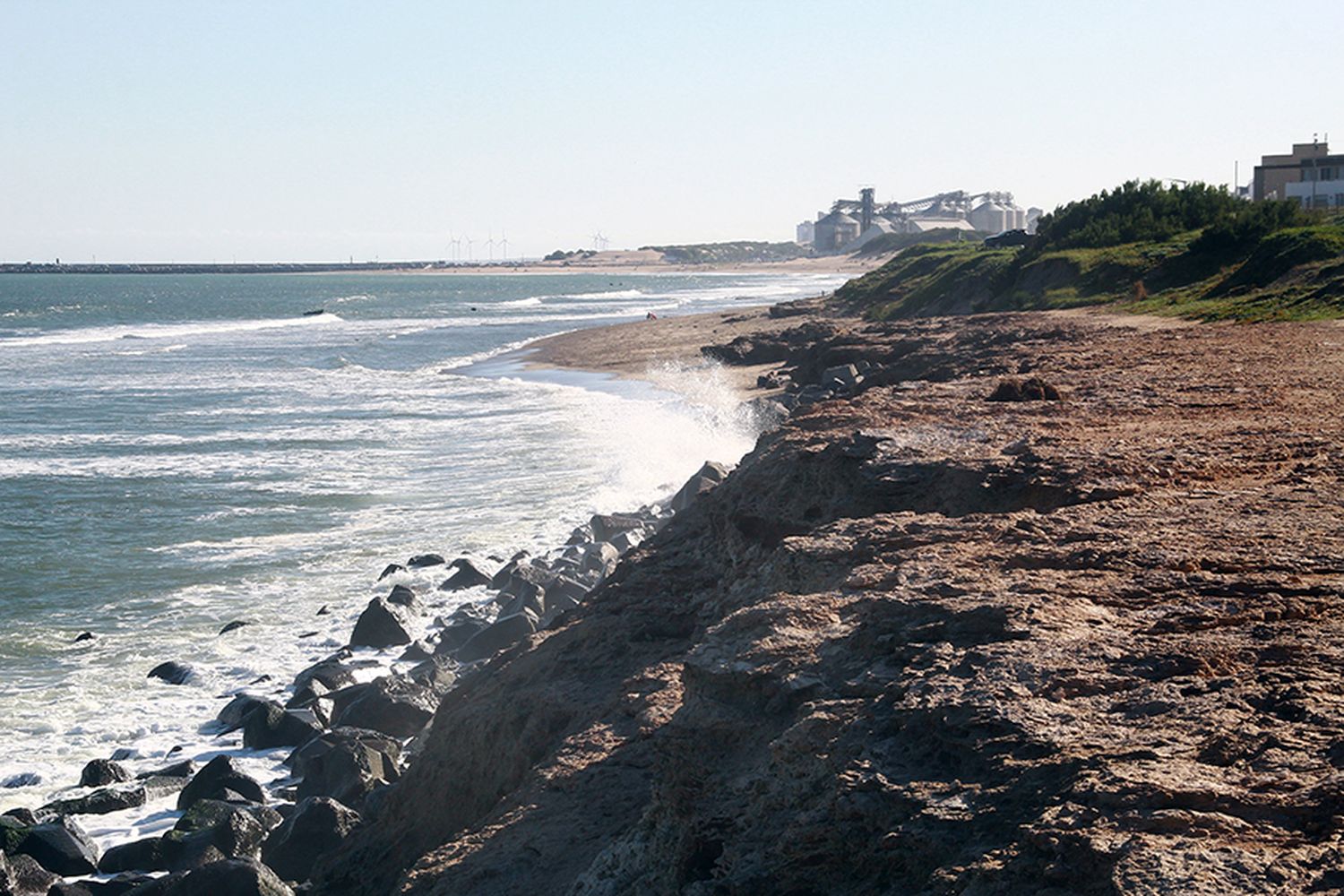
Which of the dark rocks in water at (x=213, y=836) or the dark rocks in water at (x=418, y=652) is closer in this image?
the dark rocks in water at (x=213, y=836)

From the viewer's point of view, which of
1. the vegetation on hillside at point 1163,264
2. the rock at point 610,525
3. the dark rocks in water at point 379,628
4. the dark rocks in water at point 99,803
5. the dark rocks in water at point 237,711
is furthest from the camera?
the vegetation on hillside at point 1163,264

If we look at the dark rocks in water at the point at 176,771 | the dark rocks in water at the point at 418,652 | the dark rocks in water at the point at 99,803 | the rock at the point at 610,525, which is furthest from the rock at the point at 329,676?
the rock at the point at 610,525

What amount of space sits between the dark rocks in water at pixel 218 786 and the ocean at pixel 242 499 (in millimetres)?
333

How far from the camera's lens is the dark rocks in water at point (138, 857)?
31.2ft

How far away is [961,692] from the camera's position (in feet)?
15.2

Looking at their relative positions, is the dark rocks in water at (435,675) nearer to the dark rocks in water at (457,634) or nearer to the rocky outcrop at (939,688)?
the dark rocks in water at (457,634)

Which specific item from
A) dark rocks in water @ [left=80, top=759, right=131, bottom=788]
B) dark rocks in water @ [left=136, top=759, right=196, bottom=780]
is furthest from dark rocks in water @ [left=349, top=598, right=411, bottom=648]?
dark rocks in water @ [left=80, top=759, right=131, bottom=788]

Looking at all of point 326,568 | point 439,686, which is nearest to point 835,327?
point 326,568

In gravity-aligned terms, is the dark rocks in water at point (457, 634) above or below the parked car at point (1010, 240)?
below

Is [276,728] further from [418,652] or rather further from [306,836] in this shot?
[306,836]

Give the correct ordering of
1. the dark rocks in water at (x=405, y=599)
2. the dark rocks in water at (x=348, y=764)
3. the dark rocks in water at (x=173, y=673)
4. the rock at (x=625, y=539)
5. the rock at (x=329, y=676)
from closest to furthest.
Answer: the dark rocks in water at (x=348, y=764) < the rock at (x=329, y=676) < the dark rocks in water at (x=173, y=673) < the dark rocks in water at (x=405, y=599) < the rock at (x=625, y=539)

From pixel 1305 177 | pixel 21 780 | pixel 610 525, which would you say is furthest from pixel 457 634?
pixel 1305 177

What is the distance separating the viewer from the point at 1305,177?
5694 centimetres

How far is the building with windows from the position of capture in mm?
55500
